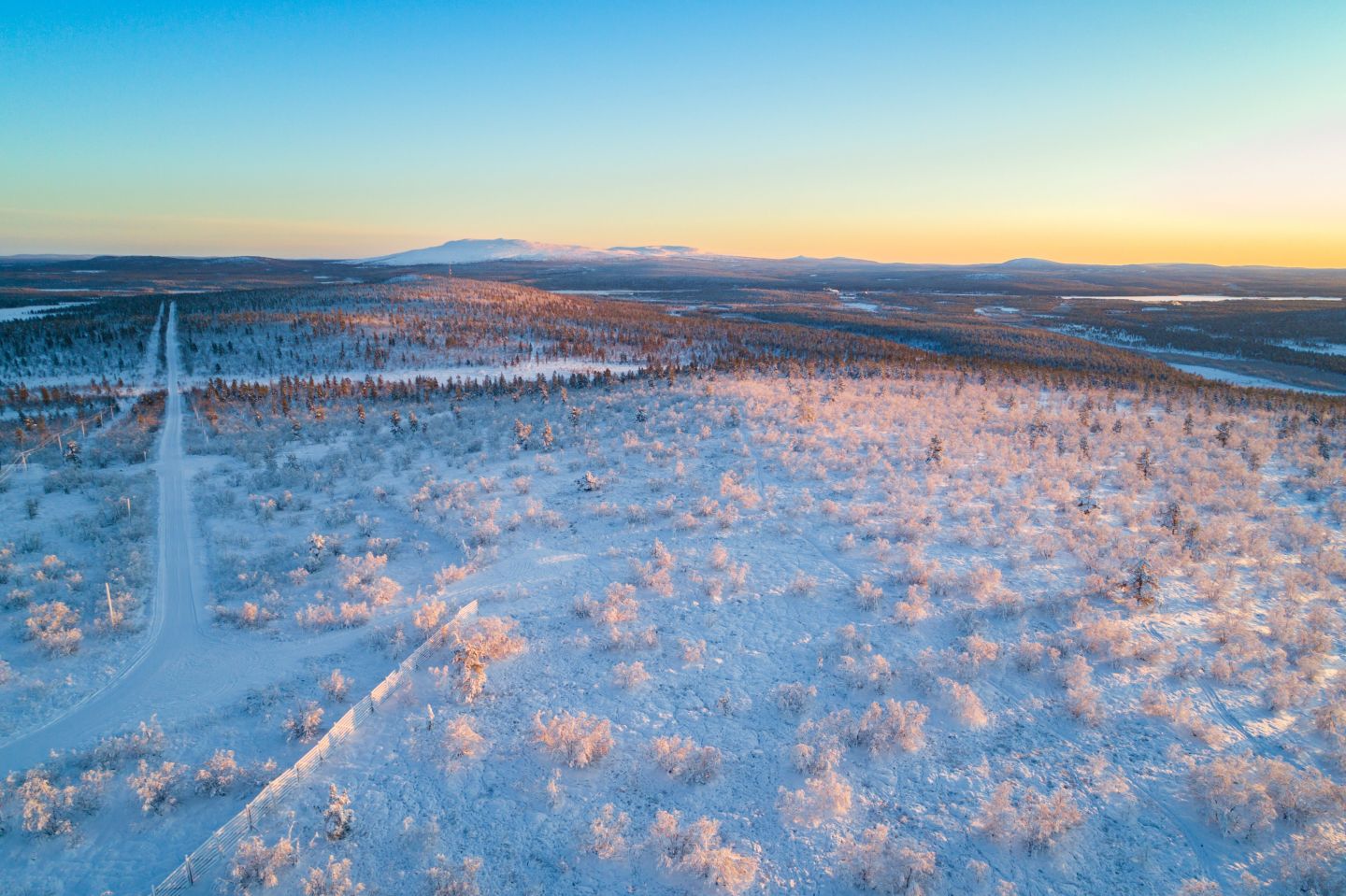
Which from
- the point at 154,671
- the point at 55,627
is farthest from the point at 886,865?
the point at 55,627

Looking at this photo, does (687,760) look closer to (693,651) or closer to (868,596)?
(693,651)

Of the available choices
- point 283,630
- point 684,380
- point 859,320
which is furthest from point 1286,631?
point 859,320

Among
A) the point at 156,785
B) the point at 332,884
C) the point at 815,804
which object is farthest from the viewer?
the point at 156,785

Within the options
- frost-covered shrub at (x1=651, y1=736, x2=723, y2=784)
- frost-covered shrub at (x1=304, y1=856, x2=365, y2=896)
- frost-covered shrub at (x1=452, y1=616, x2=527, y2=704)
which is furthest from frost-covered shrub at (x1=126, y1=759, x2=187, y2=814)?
frost-covered shrub at (x1=651, y1=736, x2=723, y2=784)

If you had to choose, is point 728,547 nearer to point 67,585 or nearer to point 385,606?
point 385,606

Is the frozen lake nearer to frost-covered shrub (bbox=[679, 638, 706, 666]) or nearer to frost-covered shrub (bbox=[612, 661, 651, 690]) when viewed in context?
frost-covered shrub (bbox=[679, 638, 706, 666])

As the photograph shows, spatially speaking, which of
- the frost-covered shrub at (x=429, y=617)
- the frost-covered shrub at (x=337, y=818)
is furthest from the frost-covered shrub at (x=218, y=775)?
the frost-covered shrub at (x=429, y=617)

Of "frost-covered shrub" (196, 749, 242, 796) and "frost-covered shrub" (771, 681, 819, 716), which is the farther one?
"frost-covered shrub" (771, 681, 819, 716)
